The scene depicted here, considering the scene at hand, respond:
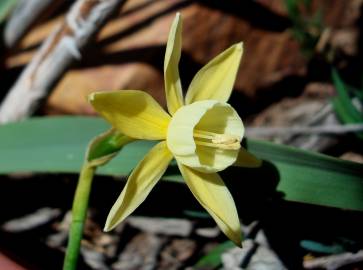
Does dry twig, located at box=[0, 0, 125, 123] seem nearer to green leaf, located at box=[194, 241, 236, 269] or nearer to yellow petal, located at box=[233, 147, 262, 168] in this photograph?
yellow petal, located at box=[233, 147, 262, 168]

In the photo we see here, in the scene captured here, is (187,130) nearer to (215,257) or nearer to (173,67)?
(173,67)

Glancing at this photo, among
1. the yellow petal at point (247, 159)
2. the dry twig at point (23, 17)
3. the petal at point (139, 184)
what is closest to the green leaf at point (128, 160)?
the yellow petal at point (247, 159)

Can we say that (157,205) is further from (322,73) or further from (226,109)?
(322,73)

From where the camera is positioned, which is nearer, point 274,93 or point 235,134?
point 235,134

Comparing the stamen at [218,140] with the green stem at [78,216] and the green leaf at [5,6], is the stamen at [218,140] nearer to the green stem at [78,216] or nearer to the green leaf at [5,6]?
the green stem at [78,216]

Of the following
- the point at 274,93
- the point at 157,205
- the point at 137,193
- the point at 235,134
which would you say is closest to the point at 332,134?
the point at 274,93

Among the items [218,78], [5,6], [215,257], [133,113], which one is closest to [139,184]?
[133,113]
